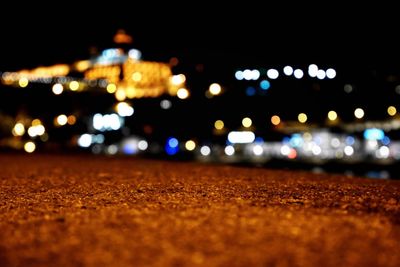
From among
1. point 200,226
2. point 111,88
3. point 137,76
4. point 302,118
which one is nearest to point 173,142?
point 111,88

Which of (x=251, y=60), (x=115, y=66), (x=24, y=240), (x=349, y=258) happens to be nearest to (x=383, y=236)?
(x=349, y=258)

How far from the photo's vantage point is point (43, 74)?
31719 mm

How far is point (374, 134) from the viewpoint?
31.1m

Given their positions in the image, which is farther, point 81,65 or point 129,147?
point 129,147

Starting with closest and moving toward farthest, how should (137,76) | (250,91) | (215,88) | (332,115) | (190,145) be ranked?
(215,88) → (332,115) → (250,91) → (190,145) → (137,76)

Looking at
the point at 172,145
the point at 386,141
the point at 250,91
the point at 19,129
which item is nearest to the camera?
the point at 386,141

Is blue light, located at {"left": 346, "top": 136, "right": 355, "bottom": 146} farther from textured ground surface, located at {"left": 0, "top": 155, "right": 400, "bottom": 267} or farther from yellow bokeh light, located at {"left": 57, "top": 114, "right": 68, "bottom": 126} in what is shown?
textured ground surface, located at {"left": 0, "top": 155, "right": 400, "bottom": 267}

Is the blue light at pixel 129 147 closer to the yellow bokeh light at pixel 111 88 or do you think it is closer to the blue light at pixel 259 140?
the yellow bokeh light at pixel 111 88

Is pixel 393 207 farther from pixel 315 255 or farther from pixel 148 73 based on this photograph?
pixel 148 73

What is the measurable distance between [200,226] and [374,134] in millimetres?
28307

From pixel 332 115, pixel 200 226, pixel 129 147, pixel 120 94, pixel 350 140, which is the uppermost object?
pixel 120 94

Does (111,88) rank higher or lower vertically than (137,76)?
lower

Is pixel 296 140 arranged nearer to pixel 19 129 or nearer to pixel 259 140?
pixel 259 140

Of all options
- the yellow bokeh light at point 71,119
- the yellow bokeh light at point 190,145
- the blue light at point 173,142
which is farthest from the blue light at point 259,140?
the yellow bokeh light at point 71,119
